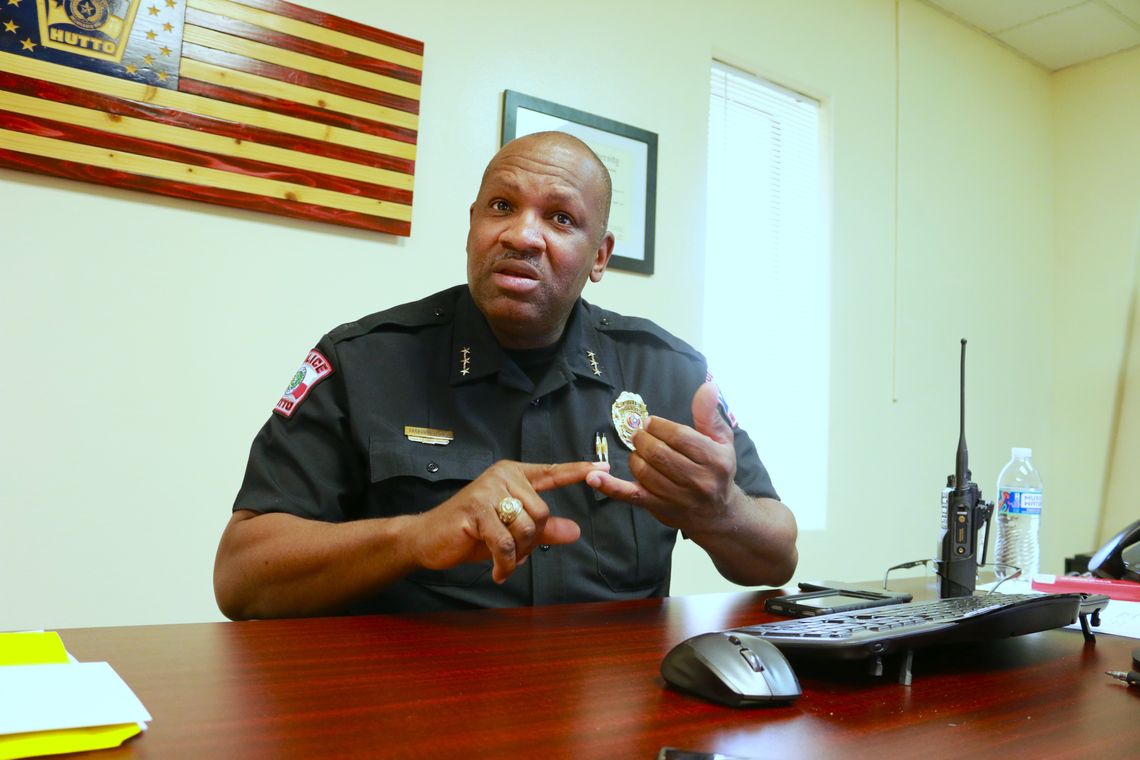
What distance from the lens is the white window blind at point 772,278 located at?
319cm

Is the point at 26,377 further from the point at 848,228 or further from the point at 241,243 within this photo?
the point at 848,228

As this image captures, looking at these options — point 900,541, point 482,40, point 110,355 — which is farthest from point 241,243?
point 900,541

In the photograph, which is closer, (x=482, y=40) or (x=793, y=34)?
(x=482, y=40)

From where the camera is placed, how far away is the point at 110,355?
1941 millimetres

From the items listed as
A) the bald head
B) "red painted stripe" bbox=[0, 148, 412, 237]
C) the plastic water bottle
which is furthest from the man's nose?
the plastic water bottle

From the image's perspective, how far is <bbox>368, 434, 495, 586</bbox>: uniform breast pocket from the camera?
133 cm

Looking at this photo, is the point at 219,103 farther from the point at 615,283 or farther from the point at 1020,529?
the point at 1020,529

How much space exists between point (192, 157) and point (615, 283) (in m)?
1.29

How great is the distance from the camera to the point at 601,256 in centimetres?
175

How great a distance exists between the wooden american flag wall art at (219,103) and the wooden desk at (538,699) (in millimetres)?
1363

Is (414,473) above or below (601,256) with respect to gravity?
below

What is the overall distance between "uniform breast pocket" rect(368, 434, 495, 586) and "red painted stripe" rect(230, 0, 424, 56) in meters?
1.35

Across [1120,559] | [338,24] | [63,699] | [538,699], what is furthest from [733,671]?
[338,24]

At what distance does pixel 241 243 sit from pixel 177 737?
5.61 ft
